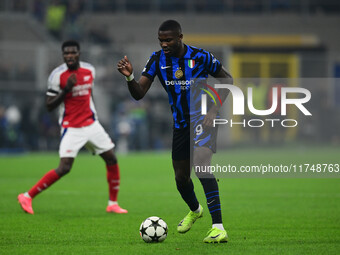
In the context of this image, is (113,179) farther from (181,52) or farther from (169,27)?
(169,27)

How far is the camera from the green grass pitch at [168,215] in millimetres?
6855

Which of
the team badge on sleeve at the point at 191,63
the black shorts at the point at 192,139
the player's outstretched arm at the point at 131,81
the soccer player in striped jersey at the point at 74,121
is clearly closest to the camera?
the player's outstretched arm at the point at 131,81

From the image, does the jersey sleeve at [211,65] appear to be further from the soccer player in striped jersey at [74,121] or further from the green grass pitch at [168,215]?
the soccer player in striped jersey at [74,121]

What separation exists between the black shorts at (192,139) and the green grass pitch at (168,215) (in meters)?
0.90

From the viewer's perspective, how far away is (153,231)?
705cm

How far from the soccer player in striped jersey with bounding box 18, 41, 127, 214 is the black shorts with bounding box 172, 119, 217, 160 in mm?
2810

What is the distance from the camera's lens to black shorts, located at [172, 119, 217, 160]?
23.5ft

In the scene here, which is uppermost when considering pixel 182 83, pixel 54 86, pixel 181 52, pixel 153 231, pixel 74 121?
pixel 181 52

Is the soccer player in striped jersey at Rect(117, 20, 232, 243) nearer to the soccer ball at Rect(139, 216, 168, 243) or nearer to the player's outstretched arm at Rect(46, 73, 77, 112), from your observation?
the soccer ball at Rect(139, 216, 168, 243)

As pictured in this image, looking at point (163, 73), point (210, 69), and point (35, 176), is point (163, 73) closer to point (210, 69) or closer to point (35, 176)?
point (210, 69)

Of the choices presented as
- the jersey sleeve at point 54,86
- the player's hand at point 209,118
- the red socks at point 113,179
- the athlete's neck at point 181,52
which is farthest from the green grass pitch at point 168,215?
the athlete's neck at point 181,52

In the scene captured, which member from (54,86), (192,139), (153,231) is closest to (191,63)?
(192,139)

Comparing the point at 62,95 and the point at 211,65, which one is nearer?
the point at 211,65

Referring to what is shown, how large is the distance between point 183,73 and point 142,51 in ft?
64.1
